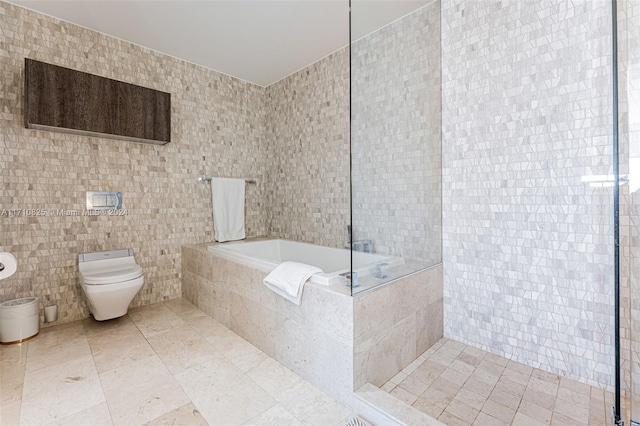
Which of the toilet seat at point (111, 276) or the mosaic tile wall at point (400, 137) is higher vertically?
the mosaic tile wall at point (400, 137)

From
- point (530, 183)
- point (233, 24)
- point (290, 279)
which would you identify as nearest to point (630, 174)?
point (530, 183)

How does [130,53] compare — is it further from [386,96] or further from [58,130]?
[386,96]

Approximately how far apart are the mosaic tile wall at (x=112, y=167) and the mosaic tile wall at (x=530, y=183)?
2.45 m

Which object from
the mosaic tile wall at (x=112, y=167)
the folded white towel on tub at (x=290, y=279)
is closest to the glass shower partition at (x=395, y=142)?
the folded white towel on tub at (x=290, y=279)

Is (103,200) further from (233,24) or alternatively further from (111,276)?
(233,24)

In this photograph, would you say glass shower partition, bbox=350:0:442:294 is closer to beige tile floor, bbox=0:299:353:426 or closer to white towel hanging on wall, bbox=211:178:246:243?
beige tile floor, bbox=0:299:353:426

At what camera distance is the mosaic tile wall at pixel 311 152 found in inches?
118

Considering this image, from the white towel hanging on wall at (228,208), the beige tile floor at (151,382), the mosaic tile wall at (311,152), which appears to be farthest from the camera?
the white towel hanging on wall at (228,208)

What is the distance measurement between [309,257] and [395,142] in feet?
5.13

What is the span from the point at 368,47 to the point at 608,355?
2.24 meters

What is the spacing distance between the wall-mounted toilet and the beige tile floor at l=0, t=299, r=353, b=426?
0.19 metres

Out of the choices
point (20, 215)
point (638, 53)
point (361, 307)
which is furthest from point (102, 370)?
point (638, 53)

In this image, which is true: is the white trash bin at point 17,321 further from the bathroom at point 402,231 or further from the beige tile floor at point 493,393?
the beige tile floor at point 493,393

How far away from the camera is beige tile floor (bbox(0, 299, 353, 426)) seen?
1.49 metres
